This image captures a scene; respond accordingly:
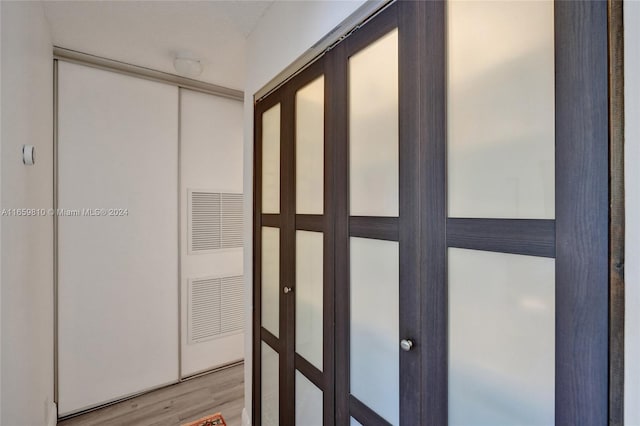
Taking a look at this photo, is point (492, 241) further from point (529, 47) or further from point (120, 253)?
point (120, 253)

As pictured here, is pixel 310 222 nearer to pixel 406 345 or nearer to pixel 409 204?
pixel 409 204

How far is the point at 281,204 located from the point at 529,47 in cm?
129

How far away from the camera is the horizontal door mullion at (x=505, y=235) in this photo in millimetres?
648

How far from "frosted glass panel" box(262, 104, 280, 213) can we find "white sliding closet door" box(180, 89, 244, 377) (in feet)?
4.13

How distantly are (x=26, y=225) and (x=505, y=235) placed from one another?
2.01 meters

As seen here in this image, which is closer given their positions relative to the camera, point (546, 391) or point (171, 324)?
point (546, 391)

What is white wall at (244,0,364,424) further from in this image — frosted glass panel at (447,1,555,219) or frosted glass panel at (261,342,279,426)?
frosted glass panel at (447,1,555,219)

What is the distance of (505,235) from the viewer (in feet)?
2.35

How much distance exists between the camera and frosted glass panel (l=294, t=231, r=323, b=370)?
141 centimetres

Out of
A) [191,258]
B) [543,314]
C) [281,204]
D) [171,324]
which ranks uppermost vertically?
[281,204]

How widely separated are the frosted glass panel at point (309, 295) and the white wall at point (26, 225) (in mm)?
1131

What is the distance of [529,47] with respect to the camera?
68cm

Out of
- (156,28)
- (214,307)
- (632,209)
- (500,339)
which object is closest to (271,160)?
(156,28)

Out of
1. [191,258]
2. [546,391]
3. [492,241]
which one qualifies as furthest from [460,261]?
[191,258]
